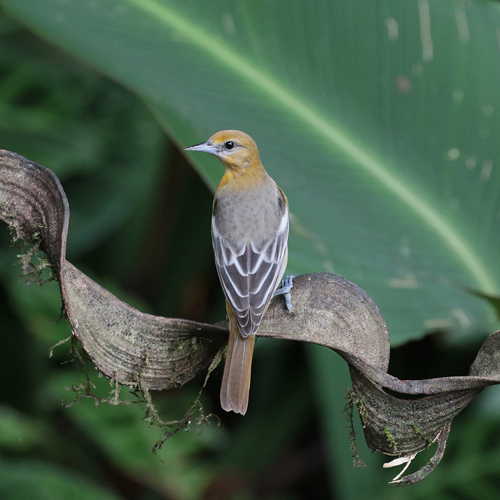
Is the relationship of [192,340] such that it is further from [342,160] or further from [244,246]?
[342,160]

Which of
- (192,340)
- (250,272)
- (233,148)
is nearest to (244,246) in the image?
(250,272)

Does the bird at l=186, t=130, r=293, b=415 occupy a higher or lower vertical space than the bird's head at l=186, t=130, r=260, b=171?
lower

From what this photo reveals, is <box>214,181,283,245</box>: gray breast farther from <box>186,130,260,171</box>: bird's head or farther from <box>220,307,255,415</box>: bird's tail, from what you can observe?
<box>220,307,255,415</box>: bird's tail

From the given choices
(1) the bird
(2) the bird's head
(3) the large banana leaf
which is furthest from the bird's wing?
(3) the large banana leaf

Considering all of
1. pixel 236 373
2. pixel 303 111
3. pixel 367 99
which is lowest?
pixel 236 373

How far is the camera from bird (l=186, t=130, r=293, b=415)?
1.39 metres

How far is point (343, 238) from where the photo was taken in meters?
2.24

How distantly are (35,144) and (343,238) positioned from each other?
180cm

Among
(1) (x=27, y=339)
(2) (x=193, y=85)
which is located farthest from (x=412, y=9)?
(1) (x=27, y=339)

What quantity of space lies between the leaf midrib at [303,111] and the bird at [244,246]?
0.57 metres

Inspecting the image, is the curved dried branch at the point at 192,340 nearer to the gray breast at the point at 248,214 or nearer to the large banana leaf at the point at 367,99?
the gray breast at the point at 248,214

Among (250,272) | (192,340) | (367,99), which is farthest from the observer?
(367,99)

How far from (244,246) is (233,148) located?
297 millimetres

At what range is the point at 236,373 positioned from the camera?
4.55 feet
